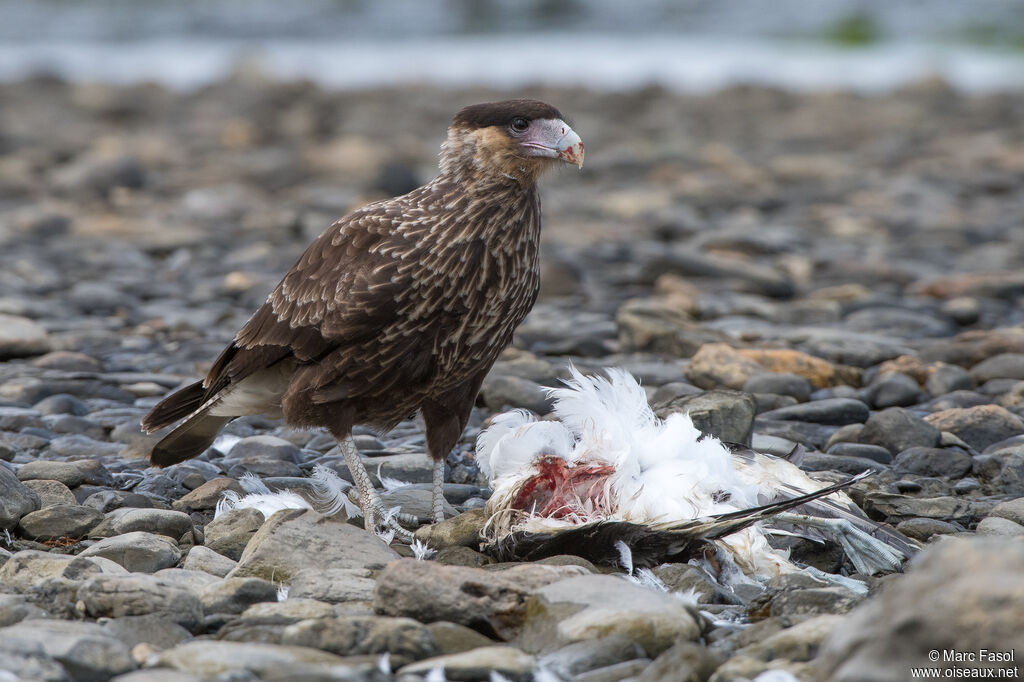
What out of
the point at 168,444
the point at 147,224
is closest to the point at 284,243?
the point at 147,224

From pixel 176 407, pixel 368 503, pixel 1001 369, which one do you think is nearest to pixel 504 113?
pixel 368 503

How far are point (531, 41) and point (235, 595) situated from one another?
2245 cm

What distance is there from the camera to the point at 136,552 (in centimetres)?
Answer: 369

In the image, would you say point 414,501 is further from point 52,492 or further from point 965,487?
point 965,487

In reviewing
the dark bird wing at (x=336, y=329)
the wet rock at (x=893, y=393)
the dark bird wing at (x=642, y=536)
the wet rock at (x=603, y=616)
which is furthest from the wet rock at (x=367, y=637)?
the wet rock at (x=893, y=393)

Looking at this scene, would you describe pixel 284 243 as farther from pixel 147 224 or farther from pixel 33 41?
pixel 33 41

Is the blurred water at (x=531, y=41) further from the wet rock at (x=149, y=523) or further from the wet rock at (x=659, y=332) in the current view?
the wet rock at (x=149, y=523)

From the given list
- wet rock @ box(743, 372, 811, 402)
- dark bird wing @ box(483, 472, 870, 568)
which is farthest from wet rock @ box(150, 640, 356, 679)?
wet rock @ box(743, 372, 811, 402)

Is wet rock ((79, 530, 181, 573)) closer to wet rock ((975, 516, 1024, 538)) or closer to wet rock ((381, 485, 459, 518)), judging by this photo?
wet rock ((381, 485, 459, 518))

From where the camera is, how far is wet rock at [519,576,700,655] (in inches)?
118

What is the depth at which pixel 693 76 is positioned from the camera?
66.4 ft

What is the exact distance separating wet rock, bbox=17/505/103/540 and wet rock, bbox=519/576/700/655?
1.67m

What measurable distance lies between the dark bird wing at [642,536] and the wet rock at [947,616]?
1094 mm

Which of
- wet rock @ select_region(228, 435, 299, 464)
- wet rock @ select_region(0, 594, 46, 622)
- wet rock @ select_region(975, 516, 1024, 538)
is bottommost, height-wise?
wet rock @ select_region(228, 435, 299, 464)
